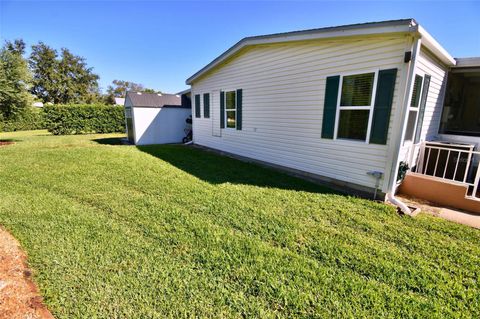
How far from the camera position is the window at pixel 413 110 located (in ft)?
14.2

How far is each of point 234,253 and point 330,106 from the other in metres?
3.90

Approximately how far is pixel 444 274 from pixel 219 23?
1097 cm

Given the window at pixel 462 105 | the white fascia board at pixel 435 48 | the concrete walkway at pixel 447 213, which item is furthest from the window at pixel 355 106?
the window at pixel 462 105

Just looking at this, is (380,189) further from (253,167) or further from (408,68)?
(253,167)

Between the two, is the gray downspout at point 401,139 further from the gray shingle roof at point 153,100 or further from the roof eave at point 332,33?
the gray shingle roof at point 153,100

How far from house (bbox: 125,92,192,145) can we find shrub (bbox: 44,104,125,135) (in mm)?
5994

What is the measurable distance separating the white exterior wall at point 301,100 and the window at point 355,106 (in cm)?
17

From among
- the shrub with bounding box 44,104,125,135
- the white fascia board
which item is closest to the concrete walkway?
the white fascia board

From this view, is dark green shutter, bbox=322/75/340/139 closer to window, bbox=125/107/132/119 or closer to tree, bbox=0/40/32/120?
window, bbox=125/107/132/119

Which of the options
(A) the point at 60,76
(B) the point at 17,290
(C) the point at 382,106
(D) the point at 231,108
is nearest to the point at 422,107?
(C) the point at 382,106

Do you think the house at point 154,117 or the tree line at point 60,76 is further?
the tree line at point 60,76

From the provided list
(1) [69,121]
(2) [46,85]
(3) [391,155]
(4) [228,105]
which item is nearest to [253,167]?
(4) [228,105]

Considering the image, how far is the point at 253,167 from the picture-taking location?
21.7ft

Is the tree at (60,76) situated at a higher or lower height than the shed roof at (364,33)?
higher
